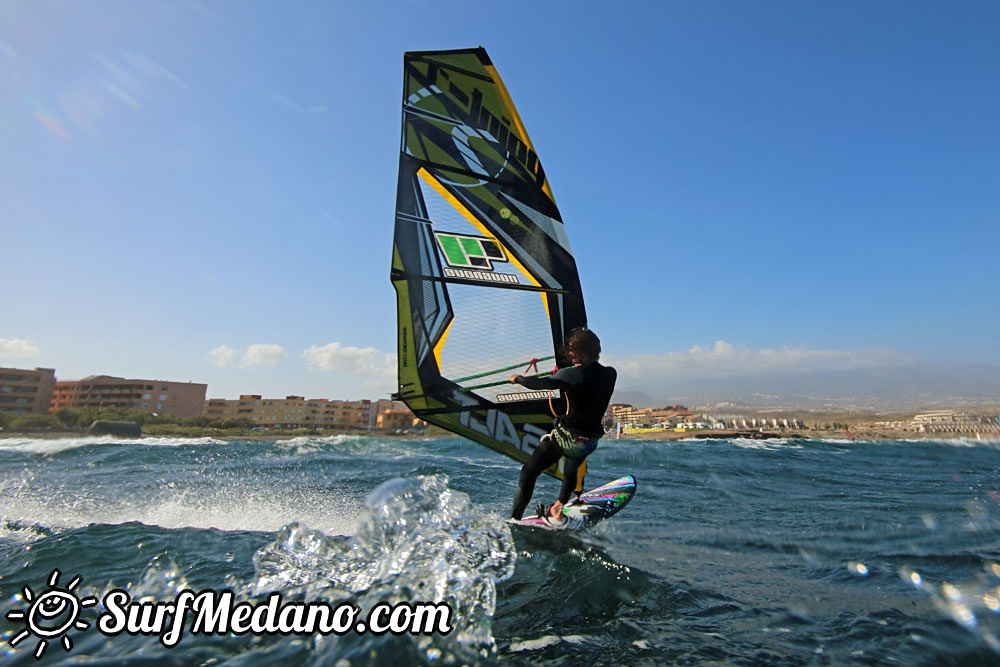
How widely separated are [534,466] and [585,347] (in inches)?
47.9

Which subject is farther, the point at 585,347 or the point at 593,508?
the point at 593,508

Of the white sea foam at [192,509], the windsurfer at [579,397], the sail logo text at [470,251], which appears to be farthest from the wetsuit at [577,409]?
the white sea foam at [192,509]

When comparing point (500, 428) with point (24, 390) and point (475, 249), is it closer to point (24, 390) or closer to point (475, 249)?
point (475, 249)

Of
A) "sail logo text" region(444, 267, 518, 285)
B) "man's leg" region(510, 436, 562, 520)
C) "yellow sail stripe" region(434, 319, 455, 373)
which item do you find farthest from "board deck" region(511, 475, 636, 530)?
"sail logo text" region(444, 267, 518, 285)

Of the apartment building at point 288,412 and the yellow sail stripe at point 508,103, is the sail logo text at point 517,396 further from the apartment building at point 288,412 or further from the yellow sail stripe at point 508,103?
the apartment building at point 288,412

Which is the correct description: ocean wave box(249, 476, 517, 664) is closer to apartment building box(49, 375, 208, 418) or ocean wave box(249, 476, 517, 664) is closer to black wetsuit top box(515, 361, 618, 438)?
black wetsuit top box(515, 361, 618, 438)

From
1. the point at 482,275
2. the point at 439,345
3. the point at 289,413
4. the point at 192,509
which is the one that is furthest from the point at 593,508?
the point at 289,413

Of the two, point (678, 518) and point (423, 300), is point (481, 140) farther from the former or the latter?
point (678, 518)

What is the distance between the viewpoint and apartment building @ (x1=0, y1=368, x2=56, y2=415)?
64.9 meters

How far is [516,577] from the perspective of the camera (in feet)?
10.4

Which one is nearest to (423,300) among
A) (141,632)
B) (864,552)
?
(141,632)

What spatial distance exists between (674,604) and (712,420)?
9655 cm

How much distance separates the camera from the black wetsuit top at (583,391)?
12.6 feet

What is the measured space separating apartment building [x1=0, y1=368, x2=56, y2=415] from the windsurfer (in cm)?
9167
